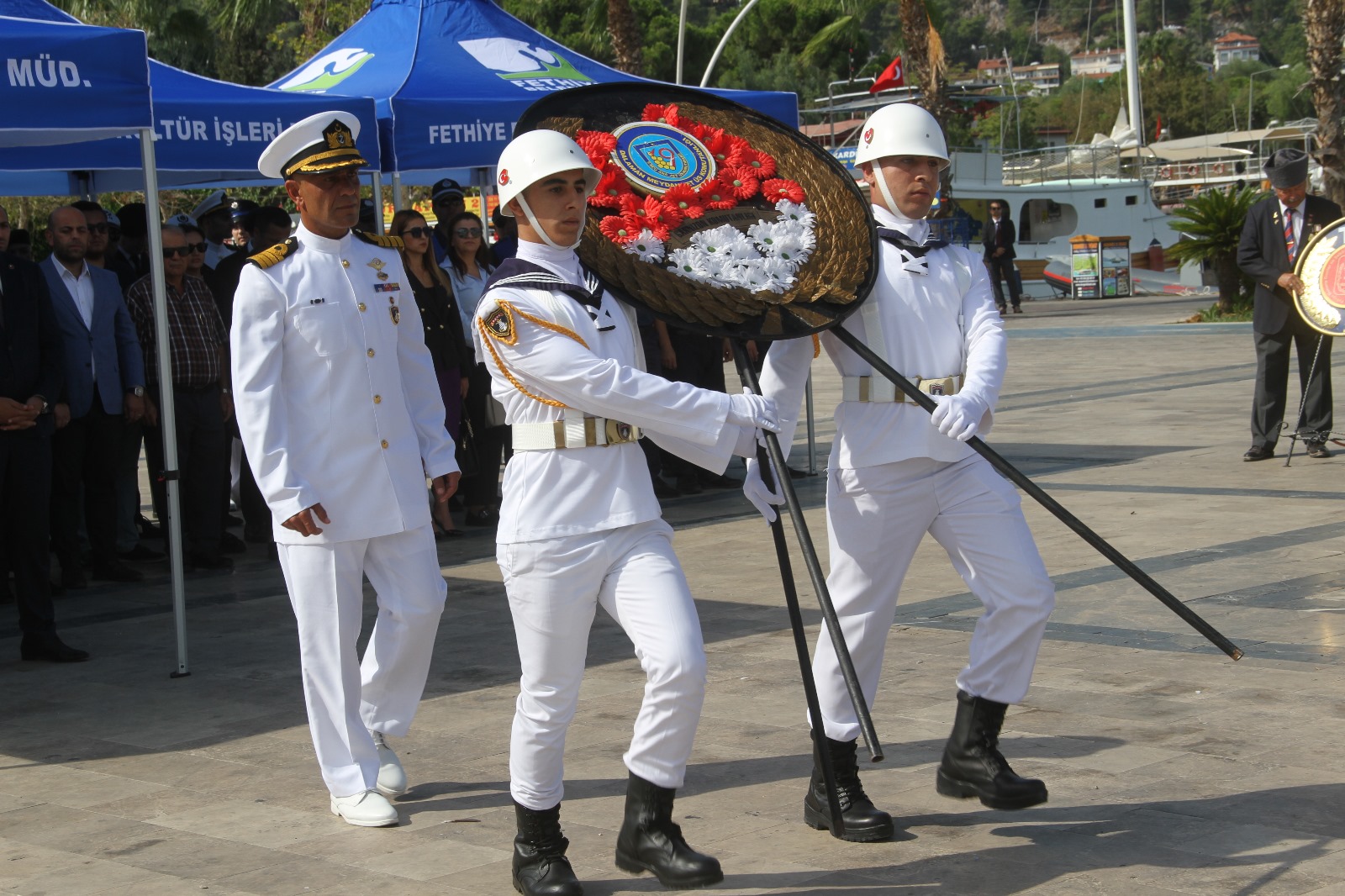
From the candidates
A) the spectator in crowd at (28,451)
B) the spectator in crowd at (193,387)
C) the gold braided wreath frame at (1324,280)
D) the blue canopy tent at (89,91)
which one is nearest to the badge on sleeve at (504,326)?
the blue canopy tent at (89,91)

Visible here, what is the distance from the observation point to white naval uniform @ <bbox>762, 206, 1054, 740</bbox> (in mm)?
4836

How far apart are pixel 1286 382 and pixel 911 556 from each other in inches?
310

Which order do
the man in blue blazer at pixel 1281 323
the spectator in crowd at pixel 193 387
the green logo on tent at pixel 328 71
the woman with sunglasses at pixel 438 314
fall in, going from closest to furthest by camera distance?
the spectator in crowd at pixel 193 387
the woman with sunglasses at pixel 438 314
the green logo on tent at pixel 328 71
the man in blue blazer at pixel 1281 323

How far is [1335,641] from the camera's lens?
665 centimetres

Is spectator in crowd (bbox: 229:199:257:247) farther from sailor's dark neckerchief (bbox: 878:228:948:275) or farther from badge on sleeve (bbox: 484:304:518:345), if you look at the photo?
badge on sleeve (bbox: 484:304:518:345)

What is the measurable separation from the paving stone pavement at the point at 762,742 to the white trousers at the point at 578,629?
379 mm

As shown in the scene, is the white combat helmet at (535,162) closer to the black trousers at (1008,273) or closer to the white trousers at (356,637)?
the white trousers at (356,637)

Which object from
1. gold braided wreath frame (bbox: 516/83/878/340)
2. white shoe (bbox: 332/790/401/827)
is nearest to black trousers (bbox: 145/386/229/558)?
white shoe (bbox: 332/790/401/827)

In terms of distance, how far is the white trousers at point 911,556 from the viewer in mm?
4812

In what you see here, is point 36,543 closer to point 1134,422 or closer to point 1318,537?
point 1318,537

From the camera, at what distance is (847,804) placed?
4.70m

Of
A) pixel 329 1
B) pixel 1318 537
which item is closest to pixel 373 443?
pixel 1318 537

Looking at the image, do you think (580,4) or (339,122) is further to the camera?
(580,4)

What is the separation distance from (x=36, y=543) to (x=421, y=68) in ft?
15.1
